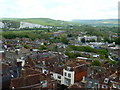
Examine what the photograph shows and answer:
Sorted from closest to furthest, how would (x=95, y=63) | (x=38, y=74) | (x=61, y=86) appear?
(x=38, y=74) < (x=61, y=86) < (x=95, y=63)

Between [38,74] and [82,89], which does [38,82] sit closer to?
[38,74]

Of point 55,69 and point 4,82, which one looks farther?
point 55,69

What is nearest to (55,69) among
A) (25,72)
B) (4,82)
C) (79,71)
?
(79,71)

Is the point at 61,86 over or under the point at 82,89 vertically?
under

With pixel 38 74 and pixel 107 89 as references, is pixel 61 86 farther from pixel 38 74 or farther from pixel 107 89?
pixel 107 89

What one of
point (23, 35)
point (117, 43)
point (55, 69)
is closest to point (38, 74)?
point (55, 69)

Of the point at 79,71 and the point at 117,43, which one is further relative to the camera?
the point at 117,43

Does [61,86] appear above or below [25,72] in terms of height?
below

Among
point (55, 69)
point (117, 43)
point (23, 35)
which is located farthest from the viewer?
point (23, 35)

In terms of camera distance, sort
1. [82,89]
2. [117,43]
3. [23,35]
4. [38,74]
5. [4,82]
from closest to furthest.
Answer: [82,89], [4,82], [38,74], [117,43], [23,35]
